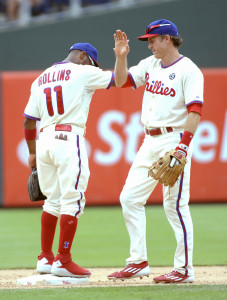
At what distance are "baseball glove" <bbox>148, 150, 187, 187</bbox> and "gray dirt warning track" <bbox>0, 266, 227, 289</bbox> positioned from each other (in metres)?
0.82

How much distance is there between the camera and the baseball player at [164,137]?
5.14 metres

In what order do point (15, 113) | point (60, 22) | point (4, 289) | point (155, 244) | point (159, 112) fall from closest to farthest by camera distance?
1. point (4, 289)
2. point (159, 112)
3. point (155, 244)
4. point (15, 113)
5. point (60, 22)

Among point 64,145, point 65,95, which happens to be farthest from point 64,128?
point 65,95

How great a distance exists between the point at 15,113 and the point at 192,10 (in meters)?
3.79

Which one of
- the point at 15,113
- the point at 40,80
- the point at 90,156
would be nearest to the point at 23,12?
the point at 15,113

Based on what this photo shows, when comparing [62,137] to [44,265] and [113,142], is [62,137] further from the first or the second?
[113,142]

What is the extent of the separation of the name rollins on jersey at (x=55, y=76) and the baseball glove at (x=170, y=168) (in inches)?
39.2

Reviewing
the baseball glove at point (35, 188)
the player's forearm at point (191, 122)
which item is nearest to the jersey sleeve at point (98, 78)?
the player's forearm at point (191, 122)

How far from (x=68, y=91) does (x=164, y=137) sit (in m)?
0.82

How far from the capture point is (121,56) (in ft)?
17.1

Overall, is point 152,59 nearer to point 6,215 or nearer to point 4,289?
point 4,289

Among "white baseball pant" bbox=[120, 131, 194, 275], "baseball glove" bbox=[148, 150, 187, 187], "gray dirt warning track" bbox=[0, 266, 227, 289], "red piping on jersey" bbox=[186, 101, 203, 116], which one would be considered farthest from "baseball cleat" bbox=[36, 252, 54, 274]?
"red piping on jersey" bbox=[186, 101, 203, 116]

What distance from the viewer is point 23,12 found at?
39.8 feet

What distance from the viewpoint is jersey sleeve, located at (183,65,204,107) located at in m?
5.02
